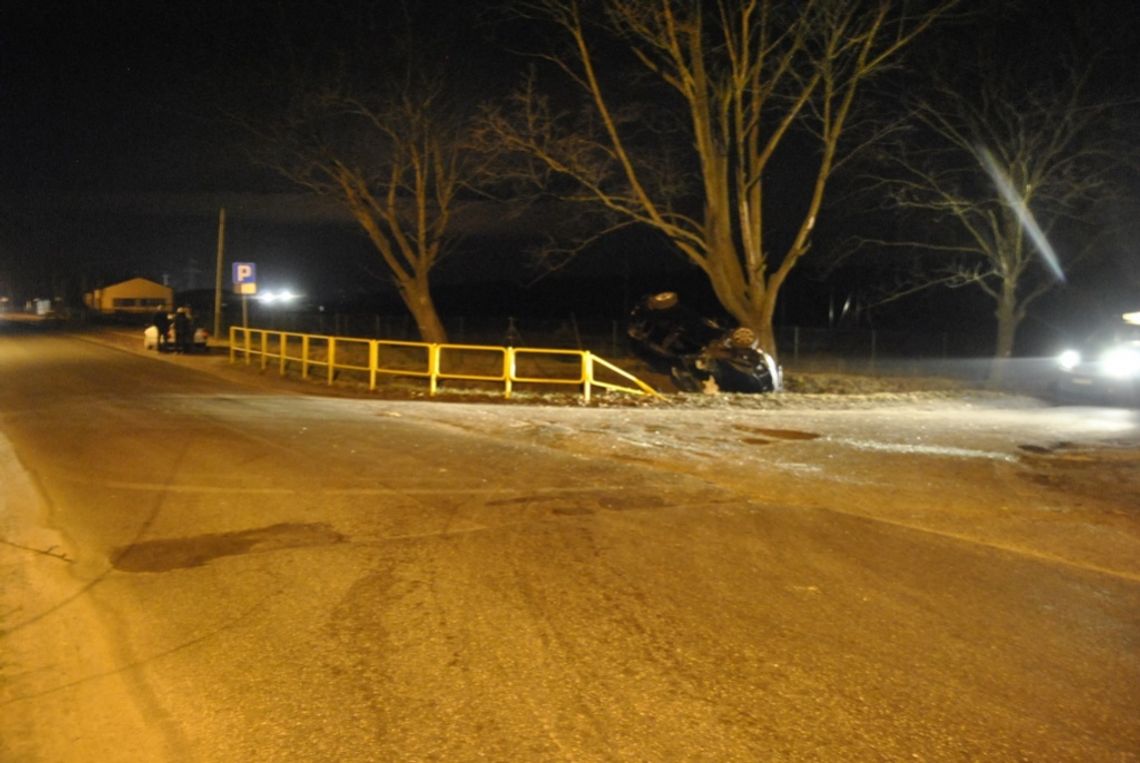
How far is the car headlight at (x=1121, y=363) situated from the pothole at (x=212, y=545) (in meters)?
18.7

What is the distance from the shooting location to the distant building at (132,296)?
10741 centimetres

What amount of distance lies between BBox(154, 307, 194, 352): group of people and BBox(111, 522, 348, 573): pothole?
28299mm

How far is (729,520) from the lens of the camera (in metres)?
8.99

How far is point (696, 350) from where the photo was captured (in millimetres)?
25406

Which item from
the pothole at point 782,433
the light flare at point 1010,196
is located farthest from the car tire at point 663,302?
the light flare at point 1010,196

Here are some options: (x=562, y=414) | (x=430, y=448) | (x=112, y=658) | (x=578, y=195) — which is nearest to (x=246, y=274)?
(x=578, y=195)

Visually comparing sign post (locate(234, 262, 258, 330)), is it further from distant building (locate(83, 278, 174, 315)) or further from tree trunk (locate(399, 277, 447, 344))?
distant building (locate(83, 278, 174, 315))

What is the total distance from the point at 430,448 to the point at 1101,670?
8.41 metres

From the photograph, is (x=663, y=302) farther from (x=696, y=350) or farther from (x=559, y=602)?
(x=559, y=602)

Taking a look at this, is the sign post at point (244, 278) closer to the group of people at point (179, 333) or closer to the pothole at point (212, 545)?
the group of people at point (179, 333)

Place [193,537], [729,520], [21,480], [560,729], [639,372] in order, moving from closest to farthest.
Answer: [560,729]
[193,537]
[729,520]
[21,480]
[639,372]

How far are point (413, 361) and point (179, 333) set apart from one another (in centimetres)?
820

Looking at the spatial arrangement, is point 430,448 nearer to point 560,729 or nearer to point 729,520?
point 729,520

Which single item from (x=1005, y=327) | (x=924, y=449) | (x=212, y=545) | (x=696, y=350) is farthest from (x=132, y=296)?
(x=212, y=545)
